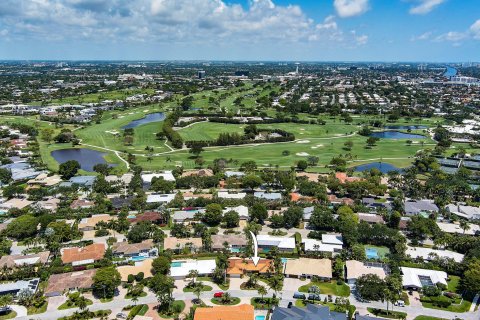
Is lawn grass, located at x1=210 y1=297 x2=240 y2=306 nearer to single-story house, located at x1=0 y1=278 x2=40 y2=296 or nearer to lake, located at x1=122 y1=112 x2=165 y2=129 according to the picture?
single-story house, located at x1=0 y1=278 x2=40 y2=296

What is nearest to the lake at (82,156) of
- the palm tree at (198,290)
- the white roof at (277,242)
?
the white roof at (277,242)

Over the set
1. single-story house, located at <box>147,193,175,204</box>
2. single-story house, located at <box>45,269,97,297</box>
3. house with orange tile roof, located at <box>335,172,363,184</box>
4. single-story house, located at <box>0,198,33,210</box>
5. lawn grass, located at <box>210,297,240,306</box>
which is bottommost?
lawn grass, located at <box>210,297,240,306</box>

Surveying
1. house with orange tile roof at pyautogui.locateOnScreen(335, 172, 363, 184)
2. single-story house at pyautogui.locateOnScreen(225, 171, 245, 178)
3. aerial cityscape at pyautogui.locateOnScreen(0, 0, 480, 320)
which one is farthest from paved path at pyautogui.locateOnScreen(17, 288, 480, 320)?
single-story house at pyautogui.locateOnScreen(225, 171, 245, 178)

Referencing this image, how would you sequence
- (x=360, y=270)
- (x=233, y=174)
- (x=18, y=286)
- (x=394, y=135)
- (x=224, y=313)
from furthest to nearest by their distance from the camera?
(x=394, y=135), (x=233, y=174), (x=360, y=270), (x=18, y=286), (x=224, y=313)

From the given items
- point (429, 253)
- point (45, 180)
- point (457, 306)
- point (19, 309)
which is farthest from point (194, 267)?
point (45, 180)

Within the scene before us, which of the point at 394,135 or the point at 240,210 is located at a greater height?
the point at 394,135

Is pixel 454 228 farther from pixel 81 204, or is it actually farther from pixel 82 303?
pixel 81 204
